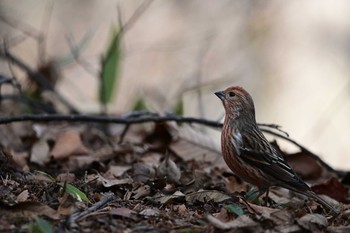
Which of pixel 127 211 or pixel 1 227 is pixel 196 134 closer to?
pixel 127 211

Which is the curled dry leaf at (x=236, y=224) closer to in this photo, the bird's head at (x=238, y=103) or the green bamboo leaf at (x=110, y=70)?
the bird's head at (x=238, y=103)

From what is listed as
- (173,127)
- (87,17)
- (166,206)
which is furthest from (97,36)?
(166,206)

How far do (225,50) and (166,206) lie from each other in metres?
9.72

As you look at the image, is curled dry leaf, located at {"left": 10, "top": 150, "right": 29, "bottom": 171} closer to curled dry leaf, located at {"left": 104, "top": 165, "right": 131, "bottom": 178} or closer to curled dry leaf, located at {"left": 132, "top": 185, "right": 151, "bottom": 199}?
curled dry leaf, located at {"left": 104, "top": 165, "right": 131, "bottom": 178}

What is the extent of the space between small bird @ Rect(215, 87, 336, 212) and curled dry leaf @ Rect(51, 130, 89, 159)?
4.33 ft

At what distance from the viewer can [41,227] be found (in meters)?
3.69

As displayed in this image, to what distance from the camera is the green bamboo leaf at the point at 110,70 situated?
771 centimetres

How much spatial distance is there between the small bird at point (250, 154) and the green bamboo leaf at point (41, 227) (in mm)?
2113

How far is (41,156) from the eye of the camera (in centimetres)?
620

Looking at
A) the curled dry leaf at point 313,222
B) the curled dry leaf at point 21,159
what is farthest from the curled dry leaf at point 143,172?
the curled dry leaf at point 313,222

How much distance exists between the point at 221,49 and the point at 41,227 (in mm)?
10923

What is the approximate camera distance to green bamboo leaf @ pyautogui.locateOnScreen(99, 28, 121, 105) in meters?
7.71

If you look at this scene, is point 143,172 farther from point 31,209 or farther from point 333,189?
point 31,209

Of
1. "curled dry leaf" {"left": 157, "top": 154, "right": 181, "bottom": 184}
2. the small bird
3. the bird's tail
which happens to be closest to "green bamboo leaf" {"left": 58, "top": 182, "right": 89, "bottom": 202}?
"curled dry leaf" {"left": 157, "top": 154, "right": 181, "bottom": 184}
